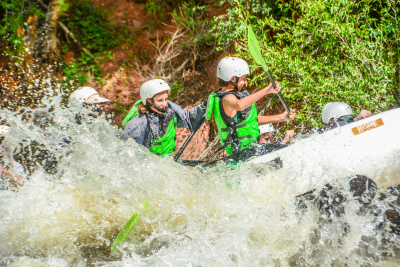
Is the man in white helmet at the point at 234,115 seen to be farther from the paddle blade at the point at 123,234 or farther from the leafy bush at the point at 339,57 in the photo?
the leafy bush at the point at 339,57

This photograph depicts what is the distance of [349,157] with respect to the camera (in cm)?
251

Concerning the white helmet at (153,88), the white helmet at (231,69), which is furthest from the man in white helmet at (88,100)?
the white helmet at (231,69)

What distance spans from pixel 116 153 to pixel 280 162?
1.51 metres

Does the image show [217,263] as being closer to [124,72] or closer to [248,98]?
[248,98]

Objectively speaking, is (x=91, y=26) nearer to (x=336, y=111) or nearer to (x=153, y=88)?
(x=153, y=88)

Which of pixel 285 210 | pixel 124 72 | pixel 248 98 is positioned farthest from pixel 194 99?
pixel 285 210

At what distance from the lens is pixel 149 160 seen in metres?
2.62

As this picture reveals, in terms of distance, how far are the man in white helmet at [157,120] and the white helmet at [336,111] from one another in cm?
162

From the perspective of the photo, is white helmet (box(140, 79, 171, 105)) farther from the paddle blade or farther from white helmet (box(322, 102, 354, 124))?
white helmet (box(322, 102, 354, 124))

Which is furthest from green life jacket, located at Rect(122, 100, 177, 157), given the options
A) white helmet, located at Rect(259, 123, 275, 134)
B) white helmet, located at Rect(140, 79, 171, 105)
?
white helmet, located at Rect(259, 123, 275, 134)

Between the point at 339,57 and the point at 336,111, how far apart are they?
4.33ft

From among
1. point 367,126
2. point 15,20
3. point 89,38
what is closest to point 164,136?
point 367,126

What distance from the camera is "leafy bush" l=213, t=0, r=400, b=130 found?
3.91m

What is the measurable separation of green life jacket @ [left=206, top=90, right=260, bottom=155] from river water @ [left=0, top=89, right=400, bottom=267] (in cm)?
34
